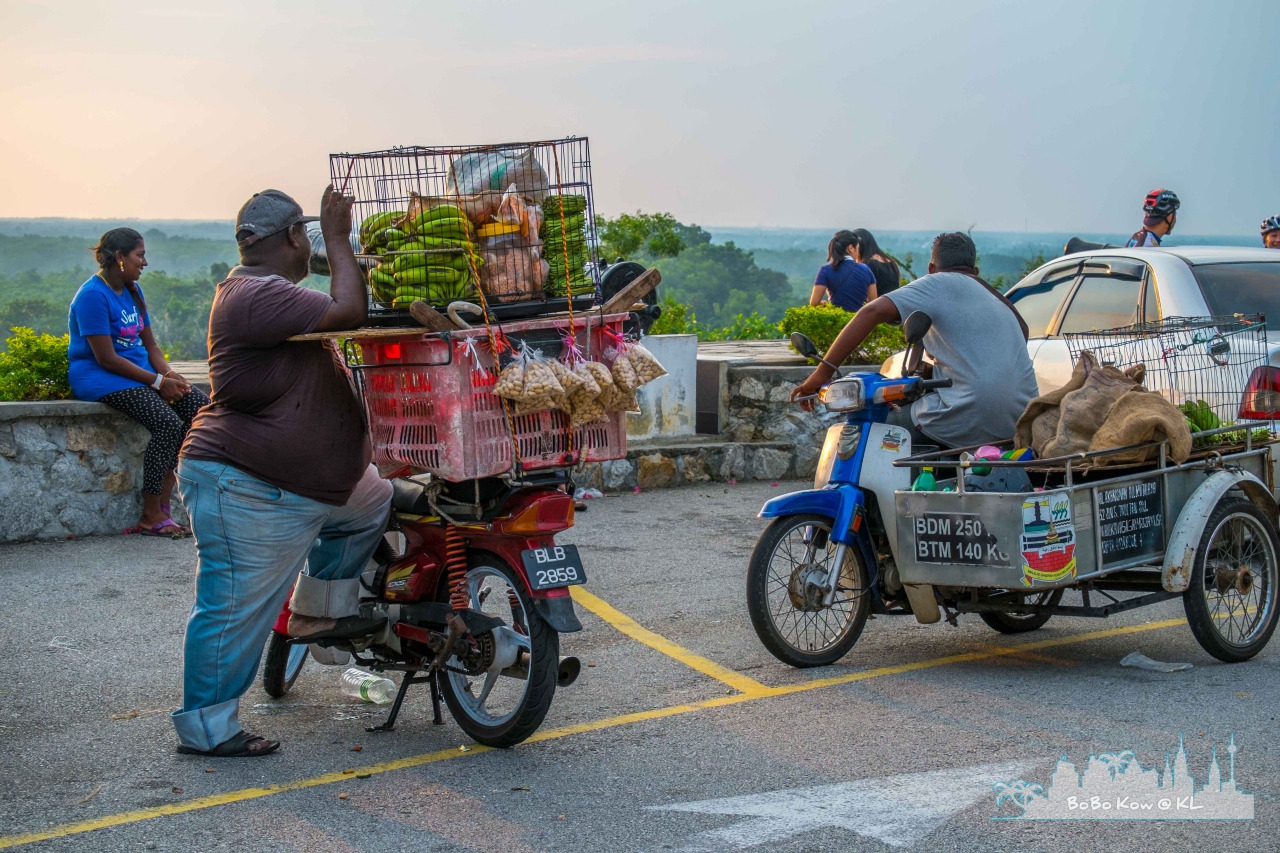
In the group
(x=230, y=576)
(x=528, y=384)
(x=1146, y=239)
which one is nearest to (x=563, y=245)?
(x=528, y=384)

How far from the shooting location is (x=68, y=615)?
20.4 ft

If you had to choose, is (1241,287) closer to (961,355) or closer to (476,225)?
(961,355)

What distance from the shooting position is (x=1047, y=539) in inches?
190

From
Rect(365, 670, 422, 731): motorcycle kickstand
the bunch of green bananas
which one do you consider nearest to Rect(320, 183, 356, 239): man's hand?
the bunch of green bananas

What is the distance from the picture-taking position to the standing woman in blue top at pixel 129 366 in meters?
7.68

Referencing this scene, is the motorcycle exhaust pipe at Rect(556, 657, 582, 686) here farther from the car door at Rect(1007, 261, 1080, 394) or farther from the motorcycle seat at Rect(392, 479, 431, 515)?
the car door at Rect(1007, 261, 1080, 394)

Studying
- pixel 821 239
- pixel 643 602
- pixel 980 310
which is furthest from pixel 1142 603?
pixel 821 239

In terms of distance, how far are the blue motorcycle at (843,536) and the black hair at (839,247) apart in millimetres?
6116

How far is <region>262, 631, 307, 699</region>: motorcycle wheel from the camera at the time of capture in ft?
16.3

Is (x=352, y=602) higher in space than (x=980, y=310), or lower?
lower

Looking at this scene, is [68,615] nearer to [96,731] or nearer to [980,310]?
[96,731]

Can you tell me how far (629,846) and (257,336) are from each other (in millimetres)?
2096

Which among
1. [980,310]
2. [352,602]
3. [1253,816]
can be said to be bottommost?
[1253,816]

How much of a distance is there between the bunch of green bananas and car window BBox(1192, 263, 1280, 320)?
14.9ft
